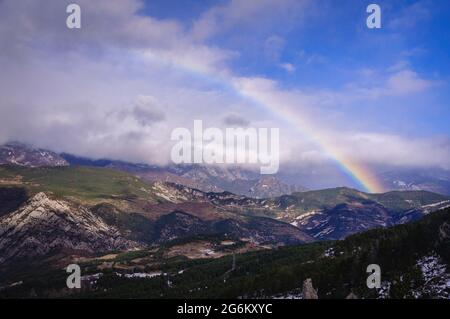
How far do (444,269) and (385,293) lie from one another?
1009 inches
